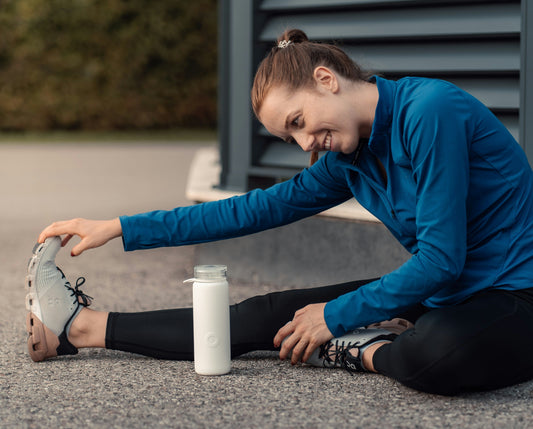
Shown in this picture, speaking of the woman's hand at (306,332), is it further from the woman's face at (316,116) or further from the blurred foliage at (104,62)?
the blurred foliage at (104,62)

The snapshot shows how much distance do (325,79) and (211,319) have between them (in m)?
0.84

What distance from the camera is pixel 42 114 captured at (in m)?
16.5

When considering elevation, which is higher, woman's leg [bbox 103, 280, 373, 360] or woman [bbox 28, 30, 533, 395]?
woman [bbox 28, 30, 533, 395]

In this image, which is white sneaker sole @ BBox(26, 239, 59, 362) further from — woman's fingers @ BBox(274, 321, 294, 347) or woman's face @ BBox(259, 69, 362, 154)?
woman's face @ BBox(259, 69, 362, 154)

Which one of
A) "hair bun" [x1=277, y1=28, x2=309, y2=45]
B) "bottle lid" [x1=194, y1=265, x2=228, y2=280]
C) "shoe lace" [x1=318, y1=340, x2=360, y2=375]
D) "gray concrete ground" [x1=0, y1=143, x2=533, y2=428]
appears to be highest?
"hair bun" [x1=277, y1=28, x2=309, y2=45]

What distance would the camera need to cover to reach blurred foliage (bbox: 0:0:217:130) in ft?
52.3

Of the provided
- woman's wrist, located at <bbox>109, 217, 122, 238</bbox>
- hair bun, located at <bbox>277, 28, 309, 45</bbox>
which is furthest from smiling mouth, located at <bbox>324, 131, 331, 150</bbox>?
woman's wrist, located at <bbox>109, 217, 122, 238</bbox>

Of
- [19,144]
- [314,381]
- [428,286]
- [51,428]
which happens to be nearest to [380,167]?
[428,286]

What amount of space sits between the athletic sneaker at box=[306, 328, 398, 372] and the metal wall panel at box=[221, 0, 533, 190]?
4.34 feet

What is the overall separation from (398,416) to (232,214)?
942 millimetres

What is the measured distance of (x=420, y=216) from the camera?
233cm

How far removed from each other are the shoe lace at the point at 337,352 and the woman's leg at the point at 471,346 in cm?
25

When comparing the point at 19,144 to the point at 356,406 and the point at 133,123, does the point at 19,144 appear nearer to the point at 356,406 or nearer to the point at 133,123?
the point at 133,123

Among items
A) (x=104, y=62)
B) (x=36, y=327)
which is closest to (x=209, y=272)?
(x=36, y=327)
